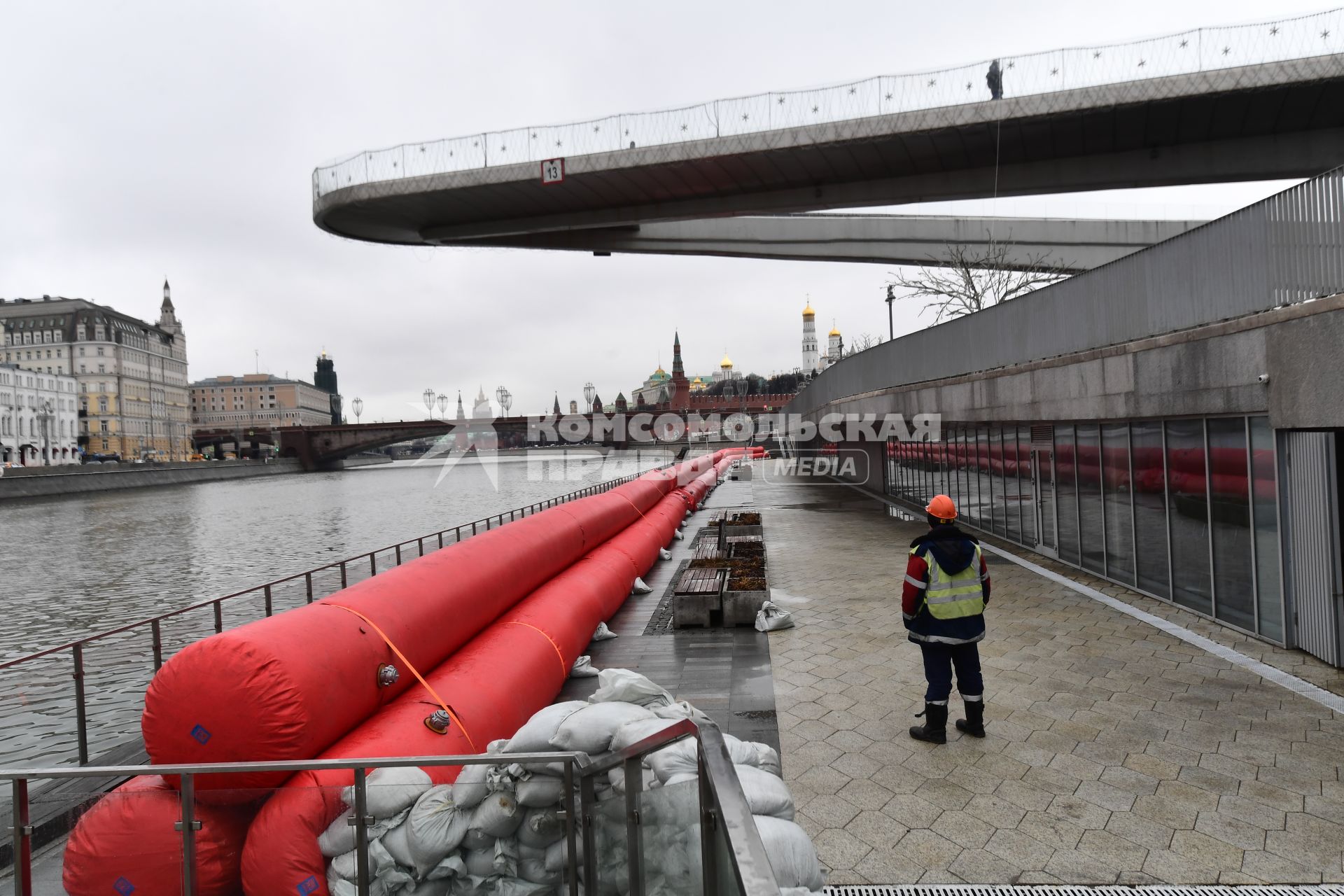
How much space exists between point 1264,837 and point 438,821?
181 inches

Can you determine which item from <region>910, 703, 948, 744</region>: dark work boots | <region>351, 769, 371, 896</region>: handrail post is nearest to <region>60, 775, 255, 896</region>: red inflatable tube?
<region>351, 769, 371, 896</region>: handrail post

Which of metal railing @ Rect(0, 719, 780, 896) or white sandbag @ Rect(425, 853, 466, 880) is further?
white sandbag @ Rect(425, 853, 466, 880)

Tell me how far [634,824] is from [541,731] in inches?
43.5

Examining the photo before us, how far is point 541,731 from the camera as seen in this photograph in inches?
168

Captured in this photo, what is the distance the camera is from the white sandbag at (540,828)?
12.0ft

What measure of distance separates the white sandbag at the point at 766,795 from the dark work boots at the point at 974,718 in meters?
2.68

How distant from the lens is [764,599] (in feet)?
34.8

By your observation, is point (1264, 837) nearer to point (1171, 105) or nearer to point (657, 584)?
point (657, 584)

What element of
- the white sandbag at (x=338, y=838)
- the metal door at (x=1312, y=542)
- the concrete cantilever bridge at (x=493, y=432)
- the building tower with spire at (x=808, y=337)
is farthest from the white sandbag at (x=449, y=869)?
the building tower with spire at (x=808, y=337)

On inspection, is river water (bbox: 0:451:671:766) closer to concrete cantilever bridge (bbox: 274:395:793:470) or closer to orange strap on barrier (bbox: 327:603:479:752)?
orange strap on barrier (bbox: 327:603:479:752)

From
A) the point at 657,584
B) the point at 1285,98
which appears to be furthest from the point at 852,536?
the point at 1285,98

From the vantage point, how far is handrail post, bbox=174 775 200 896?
11.9 feet

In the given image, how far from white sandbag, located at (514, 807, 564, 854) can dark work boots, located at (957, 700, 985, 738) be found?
150 inches

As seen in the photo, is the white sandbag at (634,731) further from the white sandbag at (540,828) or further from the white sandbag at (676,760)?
the white sandbag at (676,760)
